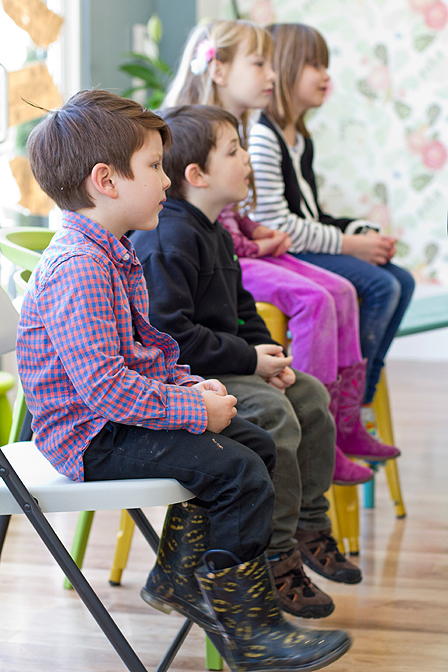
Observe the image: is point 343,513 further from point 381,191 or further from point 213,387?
point 381,191

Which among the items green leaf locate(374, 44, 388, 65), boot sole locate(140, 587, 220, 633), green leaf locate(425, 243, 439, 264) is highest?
green leaf locate(374, 44, 388, 65)

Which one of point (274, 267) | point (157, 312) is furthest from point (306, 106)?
point (157, 312)

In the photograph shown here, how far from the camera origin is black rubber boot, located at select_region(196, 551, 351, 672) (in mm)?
881

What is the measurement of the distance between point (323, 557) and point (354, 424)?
402 mm

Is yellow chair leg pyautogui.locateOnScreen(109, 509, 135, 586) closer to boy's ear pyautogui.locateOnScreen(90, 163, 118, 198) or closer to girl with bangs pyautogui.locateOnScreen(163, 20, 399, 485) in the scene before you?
girl with bangs pyautogui.locateOnScreen(163, 20, 399, 485)

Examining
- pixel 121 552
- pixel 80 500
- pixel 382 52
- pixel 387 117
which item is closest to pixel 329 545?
pixel 121 552

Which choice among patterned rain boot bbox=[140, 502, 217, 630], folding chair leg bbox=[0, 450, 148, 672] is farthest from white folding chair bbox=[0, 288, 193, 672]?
patterned rain boot bbox=[140, 502, 217, 630]

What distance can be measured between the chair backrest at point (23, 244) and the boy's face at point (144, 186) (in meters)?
0.27

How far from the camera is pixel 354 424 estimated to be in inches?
65.7

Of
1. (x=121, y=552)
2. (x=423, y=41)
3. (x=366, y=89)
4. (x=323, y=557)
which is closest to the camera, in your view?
(x=323, y=557)

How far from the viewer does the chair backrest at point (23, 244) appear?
3.97 feet

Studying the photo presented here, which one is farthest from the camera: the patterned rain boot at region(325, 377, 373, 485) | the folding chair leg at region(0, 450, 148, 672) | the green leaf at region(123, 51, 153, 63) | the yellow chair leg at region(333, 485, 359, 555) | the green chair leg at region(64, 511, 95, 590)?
the green leaf at region(123, 51, 153, 63)

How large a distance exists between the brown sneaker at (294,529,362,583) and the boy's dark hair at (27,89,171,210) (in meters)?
0.71

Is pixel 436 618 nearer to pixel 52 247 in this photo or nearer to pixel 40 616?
pixel 40 616
